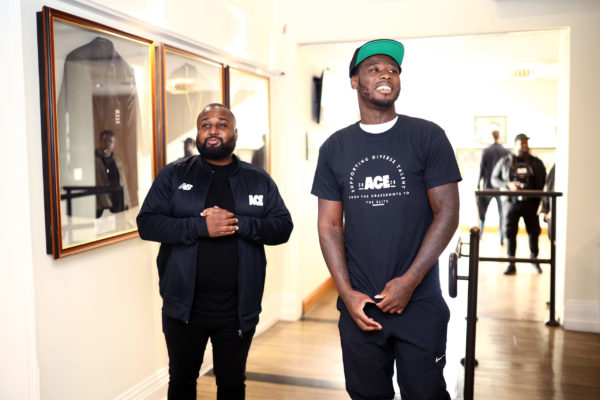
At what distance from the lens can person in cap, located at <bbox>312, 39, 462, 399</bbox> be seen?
167 cm

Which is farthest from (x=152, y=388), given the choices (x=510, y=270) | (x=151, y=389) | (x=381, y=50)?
(x=510, y=270)

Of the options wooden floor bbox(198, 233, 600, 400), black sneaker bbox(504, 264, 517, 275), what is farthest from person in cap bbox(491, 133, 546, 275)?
wooden floor bbox(198, 233, 600, 400)

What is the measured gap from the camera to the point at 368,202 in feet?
5.61

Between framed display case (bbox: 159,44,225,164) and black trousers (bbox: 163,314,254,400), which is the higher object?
framed display case (bbox: 159,44,225,164)

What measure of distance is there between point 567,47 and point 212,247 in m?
3.15

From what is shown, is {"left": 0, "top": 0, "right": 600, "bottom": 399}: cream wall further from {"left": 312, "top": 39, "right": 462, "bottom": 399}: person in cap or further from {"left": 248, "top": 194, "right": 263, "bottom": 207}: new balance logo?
{"left": 312, "top": 39, "right": 462, "bottom": 399}: person in cap

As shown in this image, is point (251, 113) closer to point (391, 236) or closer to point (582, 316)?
point (391, 236)

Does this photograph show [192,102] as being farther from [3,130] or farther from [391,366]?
[391,366]

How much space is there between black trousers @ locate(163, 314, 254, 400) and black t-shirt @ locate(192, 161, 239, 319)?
42 millimetres

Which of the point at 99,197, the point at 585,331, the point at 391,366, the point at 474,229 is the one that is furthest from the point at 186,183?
the point at 585,331

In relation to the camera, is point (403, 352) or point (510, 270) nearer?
point (403, 352)

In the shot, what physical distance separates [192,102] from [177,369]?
5.11ft

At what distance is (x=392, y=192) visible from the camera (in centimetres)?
169

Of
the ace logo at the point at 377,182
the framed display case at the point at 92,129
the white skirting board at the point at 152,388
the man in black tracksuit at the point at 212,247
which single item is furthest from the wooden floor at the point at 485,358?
the ace logo at the point at 377,182
